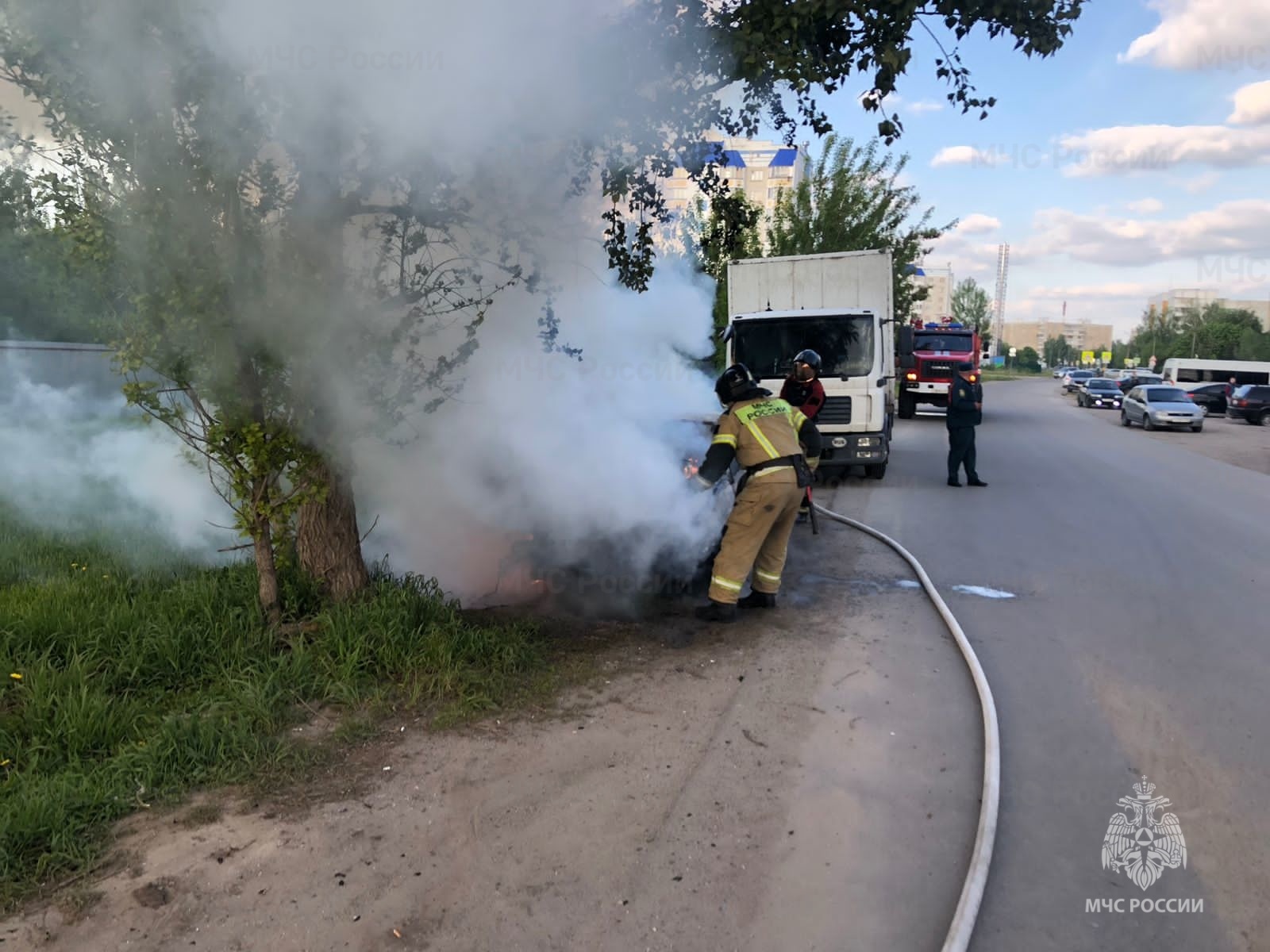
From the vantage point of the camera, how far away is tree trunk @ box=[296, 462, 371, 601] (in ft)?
15.4

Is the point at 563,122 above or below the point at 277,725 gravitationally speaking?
above

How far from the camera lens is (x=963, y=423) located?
10.2 metres

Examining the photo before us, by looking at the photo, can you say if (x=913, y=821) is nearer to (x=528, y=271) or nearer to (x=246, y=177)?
(x=528, y=271)

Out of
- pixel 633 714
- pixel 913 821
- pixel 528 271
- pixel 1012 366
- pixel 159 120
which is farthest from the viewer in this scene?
pixel 1012 366

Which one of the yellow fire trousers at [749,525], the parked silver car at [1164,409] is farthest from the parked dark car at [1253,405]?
the yellow fire trousers at [749,525]

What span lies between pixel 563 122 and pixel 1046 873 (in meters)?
4.00

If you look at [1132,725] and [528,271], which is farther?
[528,271]

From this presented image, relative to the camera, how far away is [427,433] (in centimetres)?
527

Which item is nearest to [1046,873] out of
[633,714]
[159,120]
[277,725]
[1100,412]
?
[633,714]

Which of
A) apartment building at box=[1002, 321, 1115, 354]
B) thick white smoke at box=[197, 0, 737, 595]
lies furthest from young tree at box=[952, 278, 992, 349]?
apartment building at box=[1002, 321, 1115, 354]

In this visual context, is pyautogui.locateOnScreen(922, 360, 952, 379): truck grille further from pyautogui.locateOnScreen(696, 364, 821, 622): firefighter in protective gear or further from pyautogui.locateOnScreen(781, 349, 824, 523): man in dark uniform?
pyautogui.locateOnScreen(696, 364, 821, 622): firefighter in protective gear

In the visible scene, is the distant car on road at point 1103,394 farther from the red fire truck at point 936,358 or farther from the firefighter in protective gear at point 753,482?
the firefighter in protective gear at point 753,482

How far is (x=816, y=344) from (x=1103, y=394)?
1146 inches

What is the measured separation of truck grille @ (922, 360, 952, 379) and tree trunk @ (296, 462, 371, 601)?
19.4 meters
